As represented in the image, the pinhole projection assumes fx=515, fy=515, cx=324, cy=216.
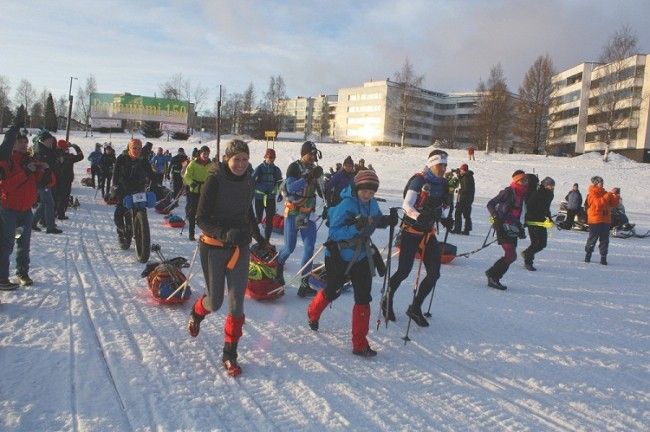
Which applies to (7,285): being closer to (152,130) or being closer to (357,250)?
(357,250)

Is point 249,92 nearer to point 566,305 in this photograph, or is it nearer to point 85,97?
point 85,97

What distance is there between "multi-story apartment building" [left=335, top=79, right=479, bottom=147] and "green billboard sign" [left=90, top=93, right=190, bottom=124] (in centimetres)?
3695

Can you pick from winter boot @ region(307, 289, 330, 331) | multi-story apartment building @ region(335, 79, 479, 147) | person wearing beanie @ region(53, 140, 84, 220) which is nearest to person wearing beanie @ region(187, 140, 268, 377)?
winter boot @ region(307, 289, 330, 331)

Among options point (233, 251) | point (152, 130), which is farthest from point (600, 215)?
point (152, 130)

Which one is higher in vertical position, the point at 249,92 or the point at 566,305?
the point at 249,92

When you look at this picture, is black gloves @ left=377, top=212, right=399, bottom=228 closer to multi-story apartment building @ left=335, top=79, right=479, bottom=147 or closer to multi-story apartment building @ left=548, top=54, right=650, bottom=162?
multi-story apartment building @ left=548, top=54, right=650, bottom=162

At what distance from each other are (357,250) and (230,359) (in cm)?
141

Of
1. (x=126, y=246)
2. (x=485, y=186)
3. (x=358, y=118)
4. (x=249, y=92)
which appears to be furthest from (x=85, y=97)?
(x=126, y=246)

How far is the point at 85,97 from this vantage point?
86.6m

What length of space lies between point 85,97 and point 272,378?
94.1m

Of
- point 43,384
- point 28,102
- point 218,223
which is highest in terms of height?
point 28,102

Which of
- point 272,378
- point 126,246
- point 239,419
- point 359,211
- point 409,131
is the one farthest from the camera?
point 409,131

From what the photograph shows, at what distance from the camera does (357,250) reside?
14.9 ft

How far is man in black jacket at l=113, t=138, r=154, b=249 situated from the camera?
8.10 m
